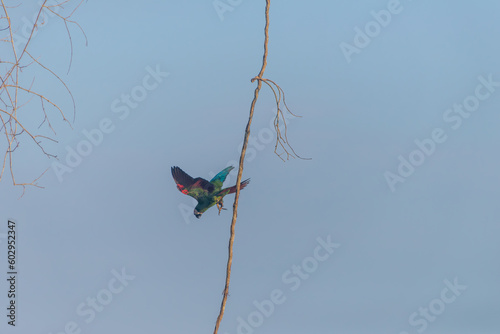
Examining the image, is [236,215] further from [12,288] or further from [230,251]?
[12,288]

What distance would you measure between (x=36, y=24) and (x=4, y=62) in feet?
0.52

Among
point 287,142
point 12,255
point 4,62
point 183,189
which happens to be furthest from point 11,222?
point 287,142

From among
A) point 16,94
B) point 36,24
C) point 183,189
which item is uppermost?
point 36,24

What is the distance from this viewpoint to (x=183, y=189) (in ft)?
9.21

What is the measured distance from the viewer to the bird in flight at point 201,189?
275cm

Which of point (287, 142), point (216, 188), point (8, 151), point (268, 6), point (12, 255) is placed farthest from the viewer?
point (12, 255)

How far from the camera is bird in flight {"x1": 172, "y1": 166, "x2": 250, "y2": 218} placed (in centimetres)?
275

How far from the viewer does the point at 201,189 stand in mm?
2756

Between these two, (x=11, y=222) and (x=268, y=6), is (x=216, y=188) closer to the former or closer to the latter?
(x=268, y=6)

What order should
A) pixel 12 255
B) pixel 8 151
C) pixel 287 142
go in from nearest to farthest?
pixel 8 151
pixel 287 142
pixel 12 255

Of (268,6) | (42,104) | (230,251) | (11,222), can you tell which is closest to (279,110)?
(268,6)

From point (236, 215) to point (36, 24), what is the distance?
815 millimetres

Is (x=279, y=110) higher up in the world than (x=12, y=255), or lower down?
lower down

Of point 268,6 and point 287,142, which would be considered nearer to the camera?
point 268,6
